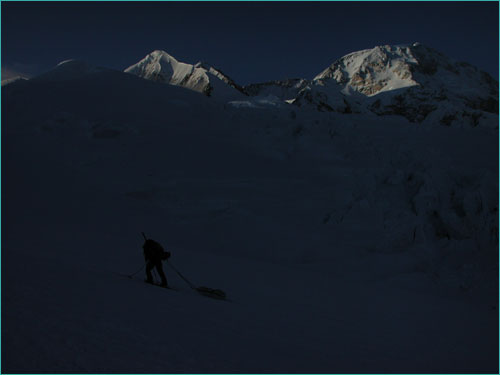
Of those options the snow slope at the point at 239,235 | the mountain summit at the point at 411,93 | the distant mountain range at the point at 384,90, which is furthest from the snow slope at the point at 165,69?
the snow slope at the point at 239,235

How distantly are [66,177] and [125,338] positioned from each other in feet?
46.2

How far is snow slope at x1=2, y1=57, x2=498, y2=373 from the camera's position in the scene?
3.16 metres

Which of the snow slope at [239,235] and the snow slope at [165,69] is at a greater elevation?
the snow slope at [165,69]

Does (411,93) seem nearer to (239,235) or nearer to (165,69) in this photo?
(165,69)

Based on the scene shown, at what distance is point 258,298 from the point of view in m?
6.27

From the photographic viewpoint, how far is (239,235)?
1216 centimetres

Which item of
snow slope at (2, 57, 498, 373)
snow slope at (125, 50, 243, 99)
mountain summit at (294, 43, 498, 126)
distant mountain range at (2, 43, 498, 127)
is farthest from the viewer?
mountain summit at (294, 43, 498, 126)

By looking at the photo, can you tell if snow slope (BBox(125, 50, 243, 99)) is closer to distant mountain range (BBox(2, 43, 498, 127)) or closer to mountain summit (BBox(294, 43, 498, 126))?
distant mountain range (BBox(2, 43, 498, 127))

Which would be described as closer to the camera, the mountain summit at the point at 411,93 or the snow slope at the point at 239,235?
the snow slope at the point at 239,235

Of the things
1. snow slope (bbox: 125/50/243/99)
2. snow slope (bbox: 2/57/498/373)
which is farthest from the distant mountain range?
snow slope (bbox: 2/57/498/373)

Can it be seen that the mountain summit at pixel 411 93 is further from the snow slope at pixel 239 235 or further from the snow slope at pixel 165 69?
the snow slope at pixel 239 235

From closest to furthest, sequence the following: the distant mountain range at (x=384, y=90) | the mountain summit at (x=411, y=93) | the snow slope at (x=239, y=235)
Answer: the snow slope at (x=239, y=235) < the distant mountain range at (x=384, y=90) < the mountain summit at (x=411, y=93)

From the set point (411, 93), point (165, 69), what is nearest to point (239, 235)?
point (165, 69)

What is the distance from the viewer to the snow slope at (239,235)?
3.16 metres
